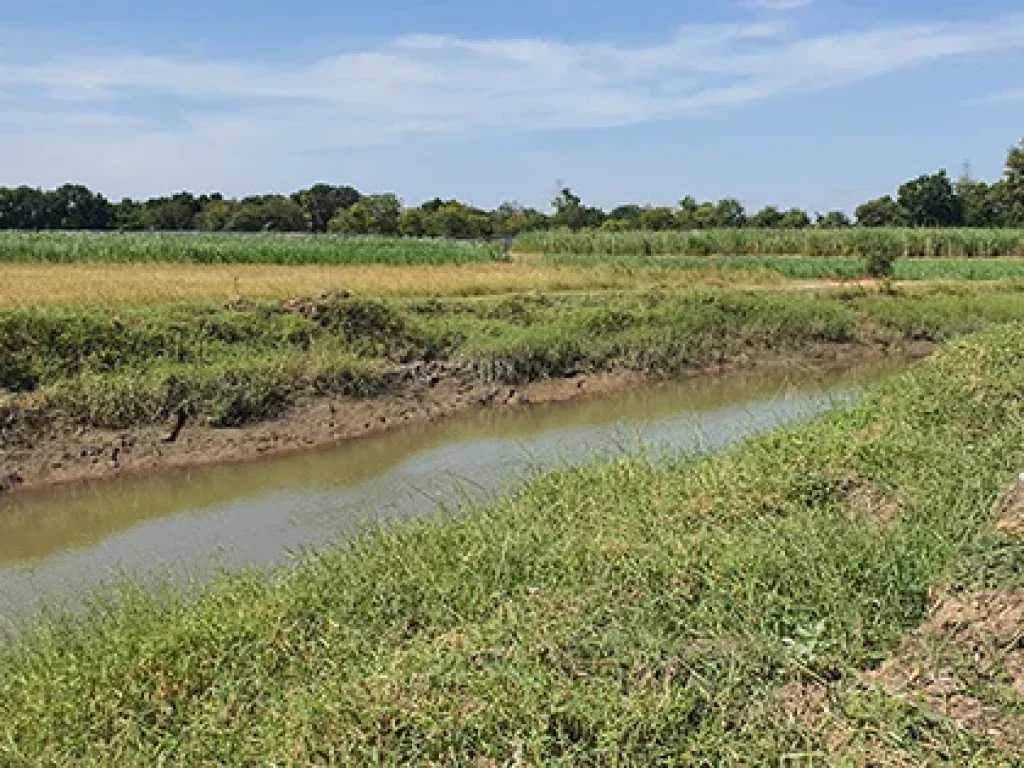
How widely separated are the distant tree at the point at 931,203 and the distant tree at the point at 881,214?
1.40 ft

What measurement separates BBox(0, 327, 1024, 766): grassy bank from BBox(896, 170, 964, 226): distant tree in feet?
169

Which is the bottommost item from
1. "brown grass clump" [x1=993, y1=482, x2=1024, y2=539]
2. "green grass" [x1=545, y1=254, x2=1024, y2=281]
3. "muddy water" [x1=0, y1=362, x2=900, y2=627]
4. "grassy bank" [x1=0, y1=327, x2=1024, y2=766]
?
"muddy water" [x1=0, y1=362, x2=900, y2=627]

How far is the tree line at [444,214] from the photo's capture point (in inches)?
2092

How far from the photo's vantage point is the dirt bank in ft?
36.0

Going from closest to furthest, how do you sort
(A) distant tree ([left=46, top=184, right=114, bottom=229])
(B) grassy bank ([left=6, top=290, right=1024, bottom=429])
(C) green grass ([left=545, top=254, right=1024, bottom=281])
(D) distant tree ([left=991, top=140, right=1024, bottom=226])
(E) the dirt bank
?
(E) the dirt bank → (B) grassy bank ([left=6, top=290, right=1024, bottom=429]) → (C) green grass ([left=545, top=254, right=1024, bottom=281]) → (D) distant tree ([left=991, top=140, right=1024, bottom=226]) → (A) distant tree ([left=46, top=184, right=114, bottom=229])

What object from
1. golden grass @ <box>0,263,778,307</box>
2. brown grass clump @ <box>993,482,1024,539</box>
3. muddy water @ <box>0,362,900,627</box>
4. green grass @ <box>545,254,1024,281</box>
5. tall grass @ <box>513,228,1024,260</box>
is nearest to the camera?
brown grass clump @ <box>993,482,1024,539</box>

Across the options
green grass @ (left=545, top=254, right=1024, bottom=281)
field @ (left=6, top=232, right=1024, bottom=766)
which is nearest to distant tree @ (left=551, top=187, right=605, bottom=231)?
green grass @ (left=545, top=254, right=1024, bottom=281)

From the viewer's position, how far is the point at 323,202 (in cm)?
6662

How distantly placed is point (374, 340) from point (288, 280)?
6486 mm

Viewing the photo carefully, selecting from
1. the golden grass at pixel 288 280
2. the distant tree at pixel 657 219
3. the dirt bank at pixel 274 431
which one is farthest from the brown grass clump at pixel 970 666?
the distant tree at pixel 657 219

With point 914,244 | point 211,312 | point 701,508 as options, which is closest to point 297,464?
point 211,312

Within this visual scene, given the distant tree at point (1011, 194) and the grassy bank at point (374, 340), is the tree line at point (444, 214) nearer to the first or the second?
the distant tree at point (1011, 194)

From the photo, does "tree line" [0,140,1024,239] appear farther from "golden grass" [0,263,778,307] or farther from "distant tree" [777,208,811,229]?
"golden grass" [0,263,778,307]

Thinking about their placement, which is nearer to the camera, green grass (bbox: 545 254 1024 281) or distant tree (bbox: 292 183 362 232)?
green grass (bbox: 545 254 1024 281)
